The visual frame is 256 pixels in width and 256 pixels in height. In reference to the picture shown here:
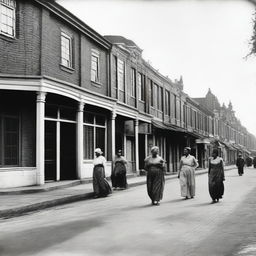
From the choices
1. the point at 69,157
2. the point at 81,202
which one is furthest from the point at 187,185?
the point at 69,157

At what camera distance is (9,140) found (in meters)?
15.1

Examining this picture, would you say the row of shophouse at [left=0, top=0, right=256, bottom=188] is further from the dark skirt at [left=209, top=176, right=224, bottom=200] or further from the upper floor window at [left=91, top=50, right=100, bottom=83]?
the dark skirt at [left=209, top=176, right=224, bottom=200]

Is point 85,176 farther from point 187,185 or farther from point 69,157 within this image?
point 187,185

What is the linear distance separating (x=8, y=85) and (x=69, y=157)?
4993 millimetres

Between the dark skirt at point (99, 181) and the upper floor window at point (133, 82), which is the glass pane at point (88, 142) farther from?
the upper floor window at point (133, 82)

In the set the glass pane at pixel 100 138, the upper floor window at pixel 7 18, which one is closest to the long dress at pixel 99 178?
the upper floor window at pixel 7 18

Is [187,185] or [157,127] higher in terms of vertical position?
[157,127]

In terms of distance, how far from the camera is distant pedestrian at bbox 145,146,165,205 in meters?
11.7

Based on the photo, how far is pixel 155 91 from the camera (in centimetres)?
3144

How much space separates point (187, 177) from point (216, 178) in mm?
1172

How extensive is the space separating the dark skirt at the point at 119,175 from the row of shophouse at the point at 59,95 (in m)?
1.91

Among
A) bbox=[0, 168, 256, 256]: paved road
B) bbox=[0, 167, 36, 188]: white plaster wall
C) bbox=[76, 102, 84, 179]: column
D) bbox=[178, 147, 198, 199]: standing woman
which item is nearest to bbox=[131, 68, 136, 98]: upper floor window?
bbox=[76, 102, 84, 179]: column

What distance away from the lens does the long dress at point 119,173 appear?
1655 cm

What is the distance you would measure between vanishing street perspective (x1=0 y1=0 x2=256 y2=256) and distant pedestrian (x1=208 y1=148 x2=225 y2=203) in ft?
0.10
